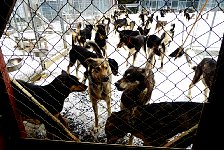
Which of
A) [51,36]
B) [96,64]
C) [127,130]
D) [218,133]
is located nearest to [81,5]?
[51,36]

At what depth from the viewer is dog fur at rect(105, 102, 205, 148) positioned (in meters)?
2.09

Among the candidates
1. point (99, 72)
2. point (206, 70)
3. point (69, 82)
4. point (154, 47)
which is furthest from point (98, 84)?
point (154, 47)

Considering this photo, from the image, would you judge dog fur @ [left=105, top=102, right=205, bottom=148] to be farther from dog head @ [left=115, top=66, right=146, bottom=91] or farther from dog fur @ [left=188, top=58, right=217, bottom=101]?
dog fur @ [left=188, top=58, right=217, bottom=101]

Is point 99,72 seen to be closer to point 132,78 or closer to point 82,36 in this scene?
point 132,78

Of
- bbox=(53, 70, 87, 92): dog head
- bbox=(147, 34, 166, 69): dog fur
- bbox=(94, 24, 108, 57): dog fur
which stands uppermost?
bbox=(94, 24, 108, 57): dog fur

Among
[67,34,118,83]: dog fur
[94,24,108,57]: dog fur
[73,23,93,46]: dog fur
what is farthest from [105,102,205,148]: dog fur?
[73,23,93,46]: dog fur

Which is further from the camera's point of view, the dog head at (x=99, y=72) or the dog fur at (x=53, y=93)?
the dog head at (x=99, y=72)

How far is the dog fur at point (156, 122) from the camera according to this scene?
209cm

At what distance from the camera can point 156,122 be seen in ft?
6.86

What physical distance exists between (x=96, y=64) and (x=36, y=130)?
1.40m

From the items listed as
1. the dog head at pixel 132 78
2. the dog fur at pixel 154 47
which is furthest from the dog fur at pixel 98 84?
the dog fur at pixel 154 47

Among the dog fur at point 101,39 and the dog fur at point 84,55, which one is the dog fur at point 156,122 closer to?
the dog fur at point 84,55

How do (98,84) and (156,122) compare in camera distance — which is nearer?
(156,122)

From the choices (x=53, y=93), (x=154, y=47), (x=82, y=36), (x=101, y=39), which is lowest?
(x=53, y=93)
